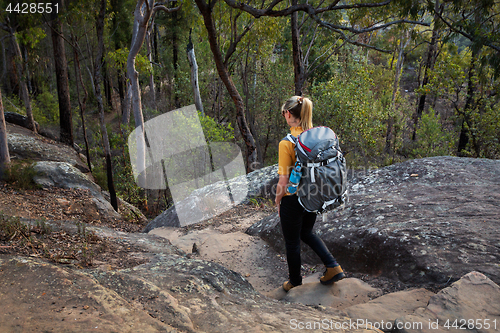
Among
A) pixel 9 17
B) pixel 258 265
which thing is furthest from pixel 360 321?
pixel 9 17

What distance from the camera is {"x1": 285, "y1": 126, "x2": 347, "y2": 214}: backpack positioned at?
265 centimetres

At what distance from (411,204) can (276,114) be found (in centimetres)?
1359

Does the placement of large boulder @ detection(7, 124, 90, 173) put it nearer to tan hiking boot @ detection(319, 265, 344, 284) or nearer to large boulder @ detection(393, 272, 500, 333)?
tan hiking boot @ detection(319, 265, 344, 284)

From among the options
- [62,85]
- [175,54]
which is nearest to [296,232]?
[62,85]

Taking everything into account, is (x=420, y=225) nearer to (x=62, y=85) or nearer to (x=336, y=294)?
(x=336, y=294)

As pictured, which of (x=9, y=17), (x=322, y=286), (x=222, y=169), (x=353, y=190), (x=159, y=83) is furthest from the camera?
(x=159, y=83)

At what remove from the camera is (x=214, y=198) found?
271 inches

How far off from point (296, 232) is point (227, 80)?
6.04 metres

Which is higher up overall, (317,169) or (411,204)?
Result: (317,169)

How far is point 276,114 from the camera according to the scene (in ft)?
56.0

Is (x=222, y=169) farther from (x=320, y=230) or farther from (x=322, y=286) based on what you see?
(x=322, y=286)

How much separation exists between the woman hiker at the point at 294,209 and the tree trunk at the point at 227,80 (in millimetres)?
5024

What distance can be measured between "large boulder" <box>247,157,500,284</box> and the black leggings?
0.66 meters

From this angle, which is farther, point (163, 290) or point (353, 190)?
point (353, 190)
